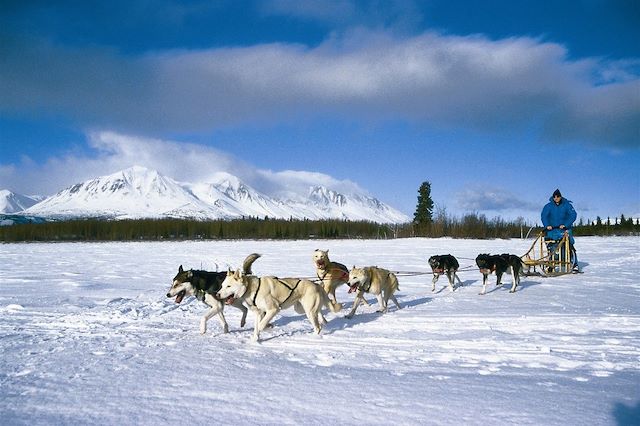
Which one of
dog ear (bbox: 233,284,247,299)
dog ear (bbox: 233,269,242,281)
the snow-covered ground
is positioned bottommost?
the snow-covered ground

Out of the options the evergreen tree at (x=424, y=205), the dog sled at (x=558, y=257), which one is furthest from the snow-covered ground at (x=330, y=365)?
the evergreen tree at (x=424, y=205)

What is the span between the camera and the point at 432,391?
4.02m

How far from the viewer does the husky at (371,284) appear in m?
7.51

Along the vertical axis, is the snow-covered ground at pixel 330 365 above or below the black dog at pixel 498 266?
below

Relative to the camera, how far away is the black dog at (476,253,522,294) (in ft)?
33.4

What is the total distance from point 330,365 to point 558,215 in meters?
11.9

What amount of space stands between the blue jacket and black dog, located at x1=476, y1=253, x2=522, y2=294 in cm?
418

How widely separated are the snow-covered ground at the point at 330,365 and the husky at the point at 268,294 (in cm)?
35

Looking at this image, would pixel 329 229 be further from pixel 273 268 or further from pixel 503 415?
pixel 503 415

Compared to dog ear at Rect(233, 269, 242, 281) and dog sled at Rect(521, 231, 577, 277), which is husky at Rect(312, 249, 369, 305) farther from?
dog sled at Rect(521, 231, 577, 277)

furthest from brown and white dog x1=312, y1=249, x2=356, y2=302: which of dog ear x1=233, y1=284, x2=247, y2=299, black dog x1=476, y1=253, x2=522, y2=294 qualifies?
black dog x1=476, y1=253, x2=522, y2=294

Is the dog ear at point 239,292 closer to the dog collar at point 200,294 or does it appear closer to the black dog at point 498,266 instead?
the dog collar at point 200,294

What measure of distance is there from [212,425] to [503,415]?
2234mm

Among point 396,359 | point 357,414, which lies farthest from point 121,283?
point 357,414
